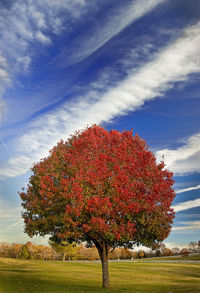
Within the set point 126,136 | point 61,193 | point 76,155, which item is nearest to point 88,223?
point 61,193

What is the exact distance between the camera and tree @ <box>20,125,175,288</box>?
1081 inches

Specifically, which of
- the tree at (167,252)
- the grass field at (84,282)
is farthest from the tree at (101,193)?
the tree at (167,252)

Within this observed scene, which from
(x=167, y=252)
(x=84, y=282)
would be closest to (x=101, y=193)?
(x=84, y=282)

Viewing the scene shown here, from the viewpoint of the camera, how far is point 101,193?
2750 centimetres

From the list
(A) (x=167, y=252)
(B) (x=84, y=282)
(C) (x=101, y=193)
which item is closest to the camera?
(C) (x=101, y=193)

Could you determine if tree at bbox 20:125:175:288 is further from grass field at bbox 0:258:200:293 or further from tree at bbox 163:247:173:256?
tree at bbox 163:247:173:256

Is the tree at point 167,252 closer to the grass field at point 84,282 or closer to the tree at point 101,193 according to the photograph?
the grass field at point 84,282

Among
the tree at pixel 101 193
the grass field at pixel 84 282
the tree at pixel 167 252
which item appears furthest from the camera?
the tree at pixel 167 252

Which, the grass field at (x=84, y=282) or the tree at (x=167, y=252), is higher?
the tree at (x=167, y=252)

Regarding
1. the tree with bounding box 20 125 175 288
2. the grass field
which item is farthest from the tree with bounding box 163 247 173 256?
the tree with bounding box 20 125 175 288

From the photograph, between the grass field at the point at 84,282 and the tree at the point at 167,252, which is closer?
the grass field at the point at 84,282

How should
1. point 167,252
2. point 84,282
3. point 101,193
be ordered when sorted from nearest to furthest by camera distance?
point 101,193
point 84,282
point 167,252

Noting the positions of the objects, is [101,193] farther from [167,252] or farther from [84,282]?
[167,252]

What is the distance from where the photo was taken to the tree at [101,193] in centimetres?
2747
